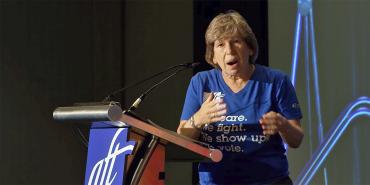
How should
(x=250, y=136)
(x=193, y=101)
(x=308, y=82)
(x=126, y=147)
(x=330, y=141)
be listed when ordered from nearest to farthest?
1. (x=126, y=147)
2. (x=250, y=136)
3. (x=193, y=101)
4. (x=330, y=141)
5. (x=308, y=82)

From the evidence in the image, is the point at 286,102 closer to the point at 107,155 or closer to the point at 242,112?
the point at 242,112

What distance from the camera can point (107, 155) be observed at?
1486 millimetres

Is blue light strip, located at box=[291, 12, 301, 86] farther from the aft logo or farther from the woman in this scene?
the aft logo

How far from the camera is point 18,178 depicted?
11.6 feet

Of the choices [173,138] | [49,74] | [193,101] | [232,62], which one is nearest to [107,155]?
[173,138]

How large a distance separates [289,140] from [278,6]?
1.93 metres

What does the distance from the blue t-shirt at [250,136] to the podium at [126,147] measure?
11cm

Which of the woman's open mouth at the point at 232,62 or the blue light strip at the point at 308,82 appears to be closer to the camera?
the woman's open mouth at the point at 232,62

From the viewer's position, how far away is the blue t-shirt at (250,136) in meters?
1.64

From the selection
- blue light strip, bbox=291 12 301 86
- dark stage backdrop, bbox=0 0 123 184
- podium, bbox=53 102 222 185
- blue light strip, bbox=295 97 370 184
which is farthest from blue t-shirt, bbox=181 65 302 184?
dark stage backdrop, bbox=0 0 123 184

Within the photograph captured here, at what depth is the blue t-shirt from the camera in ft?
5.39

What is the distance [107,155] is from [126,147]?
101mm

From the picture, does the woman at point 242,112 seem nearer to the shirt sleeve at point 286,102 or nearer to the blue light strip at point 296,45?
the shirt sleeve at point 286,102

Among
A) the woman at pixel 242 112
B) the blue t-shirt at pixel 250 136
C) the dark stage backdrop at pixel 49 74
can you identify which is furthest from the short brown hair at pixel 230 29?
the dark stage backdrop at pixel 49 74
